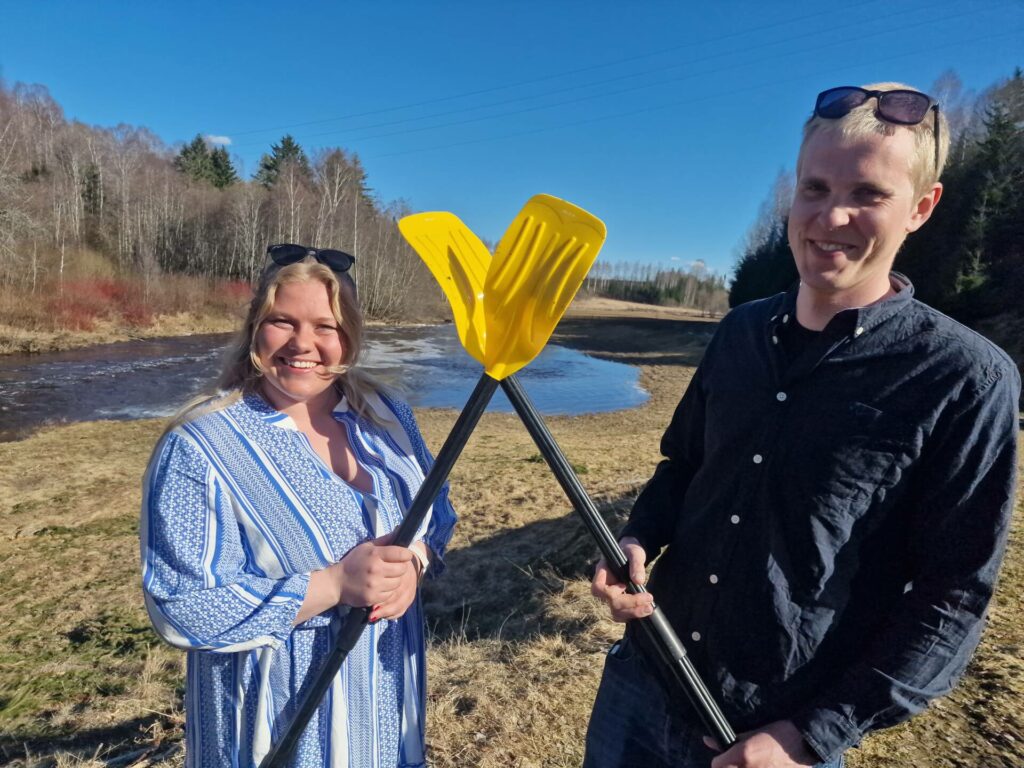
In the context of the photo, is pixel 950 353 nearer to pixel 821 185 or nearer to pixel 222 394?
pixel 821 185

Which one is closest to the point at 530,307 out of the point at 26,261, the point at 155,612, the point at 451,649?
the point at 155,612

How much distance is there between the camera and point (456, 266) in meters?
1.49

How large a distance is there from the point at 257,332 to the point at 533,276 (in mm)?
716

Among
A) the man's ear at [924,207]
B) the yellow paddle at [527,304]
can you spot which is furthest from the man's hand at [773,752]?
the man's ear at [924,207]

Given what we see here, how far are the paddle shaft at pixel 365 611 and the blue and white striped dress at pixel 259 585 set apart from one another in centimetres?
5

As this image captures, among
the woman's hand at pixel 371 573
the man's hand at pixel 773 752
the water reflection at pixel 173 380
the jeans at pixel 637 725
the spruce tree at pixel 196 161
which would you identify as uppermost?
the spruce tree at pixel 196 161

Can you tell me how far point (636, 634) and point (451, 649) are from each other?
247cm

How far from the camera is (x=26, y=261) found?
28.3m

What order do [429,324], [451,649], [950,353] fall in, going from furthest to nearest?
[429,324] → [451,649] → [950,353]

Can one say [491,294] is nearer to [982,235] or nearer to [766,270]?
[982,235]

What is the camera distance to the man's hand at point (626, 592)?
138cm

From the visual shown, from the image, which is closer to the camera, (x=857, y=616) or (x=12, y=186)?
(x=857, y=616)

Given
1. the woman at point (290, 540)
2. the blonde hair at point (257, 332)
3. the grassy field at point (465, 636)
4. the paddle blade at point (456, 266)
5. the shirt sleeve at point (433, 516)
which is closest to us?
the woman at point (290, 540)

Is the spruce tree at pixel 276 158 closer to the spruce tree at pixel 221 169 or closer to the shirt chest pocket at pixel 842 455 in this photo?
the spruce tree at pixel 221 169
